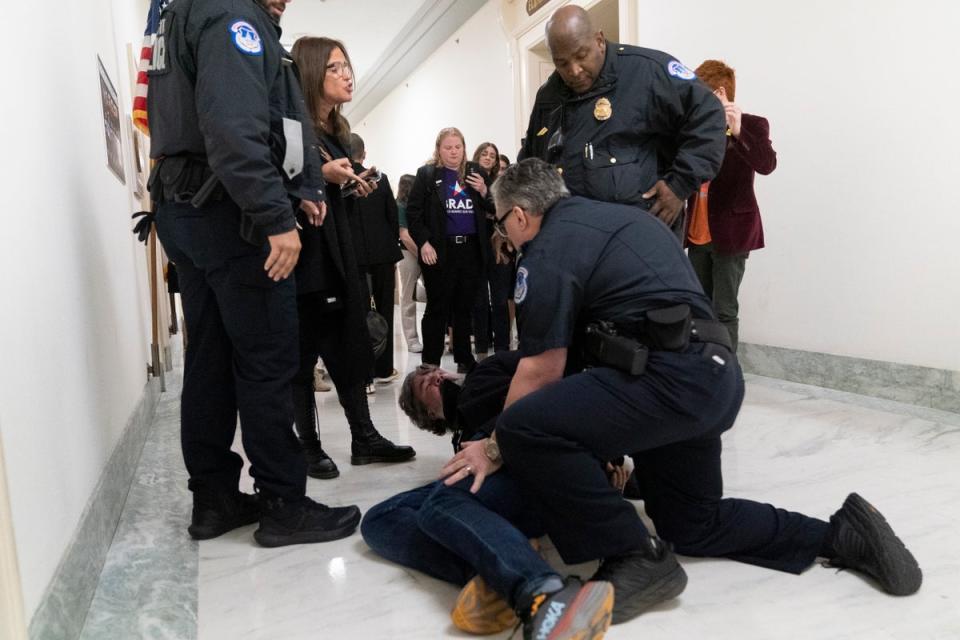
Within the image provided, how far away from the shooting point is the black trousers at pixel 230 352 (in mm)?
1544

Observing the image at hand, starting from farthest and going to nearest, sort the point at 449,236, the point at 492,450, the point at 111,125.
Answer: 1. the point at 449,236
2. the point at 111,125
3. the point at 492,450

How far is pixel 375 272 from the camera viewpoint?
11.5ft

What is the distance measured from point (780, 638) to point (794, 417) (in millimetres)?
1574

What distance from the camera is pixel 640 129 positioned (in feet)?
6.46

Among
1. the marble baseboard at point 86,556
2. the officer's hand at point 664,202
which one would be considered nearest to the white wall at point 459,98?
the officer's hand at point 664,202

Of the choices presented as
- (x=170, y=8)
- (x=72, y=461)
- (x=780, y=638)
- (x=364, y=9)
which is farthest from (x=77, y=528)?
A: (x=364, y=9)

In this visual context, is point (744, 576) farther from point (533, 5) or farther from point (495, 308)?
point (533, 5)

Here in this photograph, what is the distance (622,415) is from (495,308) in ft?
9.40

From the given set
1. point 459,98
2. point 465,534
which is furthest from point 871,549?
point 459,98

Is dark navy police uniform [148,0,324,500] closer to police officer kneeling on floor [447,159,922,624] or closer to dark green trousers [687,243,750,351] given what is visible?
police officer kneeling on floor [447,159,922,624]

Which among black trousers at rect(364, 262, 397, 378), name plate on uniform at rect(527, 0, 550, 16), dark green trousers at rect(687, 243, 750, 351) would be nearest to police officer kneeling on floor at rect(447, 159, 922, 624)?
dark green trousers at rect(687, 243, 750, 351)

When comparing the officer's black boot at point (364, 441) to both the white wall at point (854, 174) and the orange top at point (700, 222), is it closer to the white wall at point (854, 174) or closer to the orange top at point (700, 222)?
the orange top at point (700, 222)

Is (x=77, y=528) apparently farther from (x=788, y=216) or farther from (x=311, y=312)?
(x=788, y=216)

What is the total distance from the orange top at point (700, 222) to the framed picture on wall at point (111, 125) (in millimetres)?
2304
